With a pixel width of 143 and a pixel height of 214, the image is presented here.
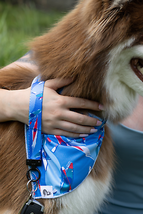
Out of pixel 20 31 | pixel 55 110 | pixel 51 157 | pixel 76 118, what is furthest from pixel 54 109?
pixel 20 31

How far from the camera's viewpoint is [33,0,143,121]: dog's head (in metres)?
0.99

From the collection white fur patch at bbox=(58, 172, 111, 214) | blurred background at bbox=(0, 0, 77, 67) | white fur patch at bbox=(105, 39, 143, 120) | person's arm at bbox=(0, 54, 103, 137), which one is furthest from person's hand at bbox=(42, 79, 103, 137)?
blurred background at bbox=(0, 0, 77, 67)

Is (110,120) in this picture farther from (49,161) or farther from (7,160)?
(7,160)

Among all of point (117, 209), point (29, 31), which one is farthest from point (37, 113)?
point (29, 31)

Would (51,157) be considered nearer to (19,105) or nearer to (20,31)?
(19,105)

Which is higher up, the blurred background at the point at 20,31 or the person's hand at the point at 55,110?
the blurred background at the point at 20,31

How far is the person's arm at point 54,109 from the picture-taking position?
3.61ft

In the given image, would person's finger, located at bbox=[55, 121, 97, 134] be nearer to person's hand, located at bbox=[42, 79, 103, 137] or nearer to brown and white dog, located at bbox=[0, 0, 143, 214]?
person's hand, located at bbox=[42, 79, 103, 137]

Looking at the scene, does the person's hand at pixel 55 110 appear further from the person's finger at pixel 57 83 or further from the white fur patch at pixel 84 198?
the white fur patch at pixel 84 198

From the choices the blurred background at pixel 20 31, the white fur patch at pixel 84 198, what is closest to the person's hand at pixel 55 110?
the white fur patch at pixel 84 198

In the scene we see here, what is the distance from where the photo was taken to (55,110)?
110 cm

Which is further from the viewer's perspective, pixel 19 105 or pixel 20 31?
pixel 20 31

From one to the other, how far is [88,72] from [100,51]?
113mm

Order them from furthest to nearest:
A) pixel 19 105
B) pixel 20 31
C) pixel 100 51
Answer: pixel 20 31 < pixel 19 105 < pixel 100 51
